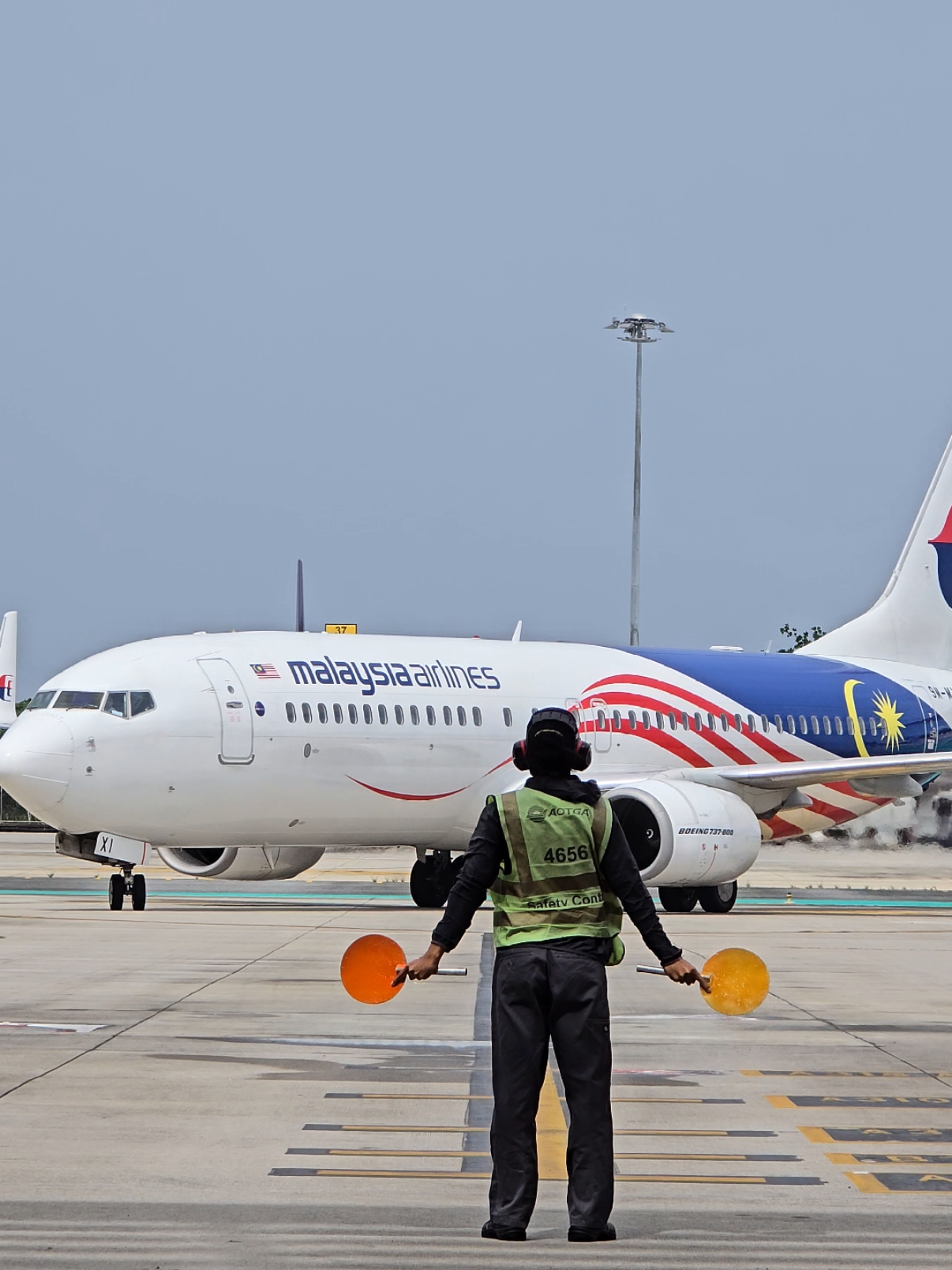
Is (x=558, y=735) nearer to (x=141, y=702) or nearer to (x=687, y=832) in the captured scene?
(x=141, y=702)

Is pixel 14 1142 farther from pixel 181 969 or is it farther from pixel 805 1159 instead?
pixel 181 969

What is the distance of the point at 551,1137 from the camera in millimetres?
9453

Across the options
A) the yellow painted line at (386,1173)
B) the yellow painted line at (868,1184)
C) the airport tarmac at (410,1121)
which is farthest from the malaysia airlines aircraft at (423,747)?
the yellow painted line at (868,1184)

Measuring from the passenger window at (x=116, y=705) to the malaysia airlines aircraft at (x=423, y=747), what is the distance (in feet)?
0.08

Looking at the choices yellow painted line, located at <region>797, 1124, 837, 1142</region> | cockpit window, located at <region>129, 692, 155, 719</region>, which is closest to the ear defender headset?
yellow painted line, located at <region>797, 1124, 837, 1142</region>

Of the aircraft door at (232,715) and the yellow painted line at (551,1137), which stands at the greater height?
the aircraft door at (232,715)

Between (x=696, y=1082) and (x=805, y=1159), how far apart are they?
7.98ft

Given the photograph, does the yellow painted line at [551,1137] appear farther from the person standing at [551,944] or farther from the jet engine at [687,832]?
A: the jet engine at [687,832]

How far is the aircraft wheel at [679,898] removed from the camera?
29406 millimetres

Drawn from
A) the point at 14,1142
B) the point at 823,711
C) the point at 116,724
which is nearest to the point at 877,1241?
the point at 14,1142

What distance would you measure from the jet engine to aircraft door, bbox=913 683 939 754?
7.12 m

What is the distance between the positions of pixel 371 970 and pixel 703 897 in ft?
71.9

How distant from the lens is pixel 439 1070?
11.3m

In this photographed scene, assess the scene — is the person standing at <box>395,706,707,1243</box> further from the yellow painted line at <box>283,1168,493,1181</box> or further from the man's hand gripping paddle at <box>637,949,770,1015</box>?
the yellow painted line at <box>283,1168,493,1181</box>
